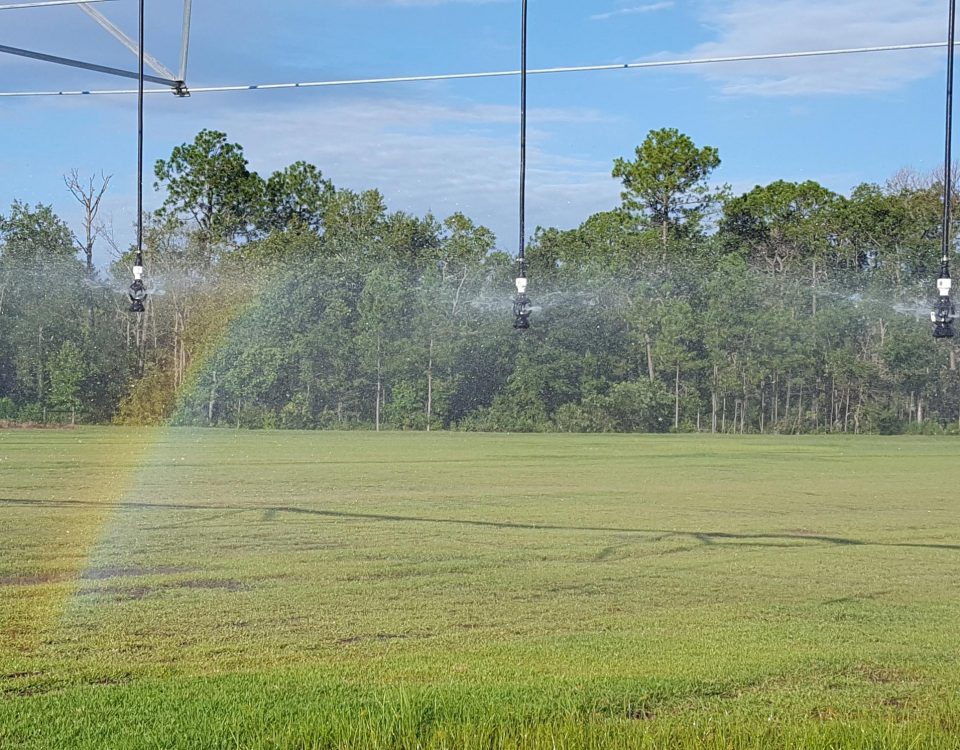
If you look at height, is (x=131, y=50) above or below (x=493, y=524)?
Answer: above

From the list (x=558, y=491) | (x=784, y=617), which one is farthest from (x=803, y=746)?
(x=558, y=491)

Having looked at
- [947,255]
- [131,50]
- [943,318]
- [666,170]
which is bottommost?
[943,318]

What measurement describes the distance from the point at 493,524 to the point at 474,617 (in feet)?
20.7

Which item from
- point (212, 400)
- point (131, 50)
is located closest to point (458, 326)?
point (212, 400)

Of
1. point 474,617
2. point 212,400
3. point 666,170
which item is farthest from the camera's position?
point 212,400

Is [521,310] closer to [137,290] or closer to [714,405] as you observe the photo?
[137,290]

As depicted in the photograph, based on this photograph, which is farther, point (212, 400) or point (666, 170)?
point (212, 400)

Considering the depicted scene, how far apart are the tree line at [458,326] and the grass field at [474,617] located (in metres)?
25.2

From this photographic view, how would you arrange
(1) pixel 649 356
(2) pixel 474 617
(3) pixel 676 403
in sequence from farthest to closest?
(1) pixel 649 356
(3) pixel 676 403
(2) pixel 474 617

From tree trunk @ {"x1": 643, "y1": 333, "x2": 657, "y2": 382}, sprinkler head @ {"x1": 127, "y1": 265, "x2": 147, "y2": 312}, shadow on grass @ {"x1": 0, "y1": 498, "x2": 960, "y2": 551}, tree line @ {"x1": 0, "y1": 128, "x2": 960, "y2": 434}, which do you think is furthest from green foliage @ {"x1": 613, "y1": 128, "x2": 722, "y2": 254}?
sprinkler head @ {"x1": 127, "y1": 265, "x2": 147, "y2": 312}

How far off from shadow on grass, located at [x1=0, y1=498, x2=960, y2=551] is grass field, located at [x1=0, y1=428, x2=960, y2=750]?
0.08 metres

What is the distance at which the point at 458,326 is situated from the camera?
4662 centimetres

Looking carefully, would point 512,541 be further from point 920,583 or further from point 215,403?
point 215,403

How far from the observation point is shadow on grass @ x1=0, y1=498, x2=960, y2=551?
1363 centimetres
